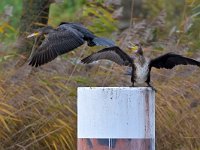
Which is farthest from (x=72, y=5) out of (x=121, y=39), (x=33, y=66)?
(x=33, y=66)

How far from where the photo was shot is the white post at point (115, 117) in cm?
667

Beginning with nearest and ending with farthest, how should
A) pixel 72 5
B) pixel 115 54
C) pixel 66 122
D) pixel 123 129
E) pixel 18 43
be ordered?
pixel 123 129 < pixel 115 54 < pixel 66 122 < pixel 18 43 < pixel 72 5

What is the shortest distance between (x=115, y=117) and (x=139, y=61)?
1395 mm

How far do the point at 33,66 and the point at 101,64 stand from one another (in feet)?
2.89

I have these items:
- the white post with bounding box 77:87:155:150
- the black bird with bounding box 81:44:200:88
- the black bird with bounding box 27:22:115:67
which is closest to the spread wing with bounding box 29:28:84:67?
the black bird with bounding box 27:22:115:67

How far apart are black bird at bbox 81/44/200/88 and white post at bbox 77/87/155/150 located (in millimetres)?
1192

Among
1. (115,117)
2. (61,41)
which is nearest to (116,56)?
(61,41)

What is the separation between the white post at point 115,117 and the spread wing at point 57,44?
2.13 meters

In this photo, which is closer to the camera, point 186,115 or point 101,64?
point 186,115

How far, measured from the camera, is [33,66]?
8875 mm

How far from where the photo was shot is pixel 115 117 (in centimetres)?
666

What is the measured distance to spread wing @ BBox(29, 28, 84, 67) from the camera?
889cm

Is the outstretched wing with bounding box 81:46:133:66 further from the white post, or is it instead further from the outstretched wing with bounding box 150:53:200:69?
the white post

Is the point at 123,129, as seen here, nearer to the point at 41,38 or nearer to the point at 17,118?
the point at 17,118
